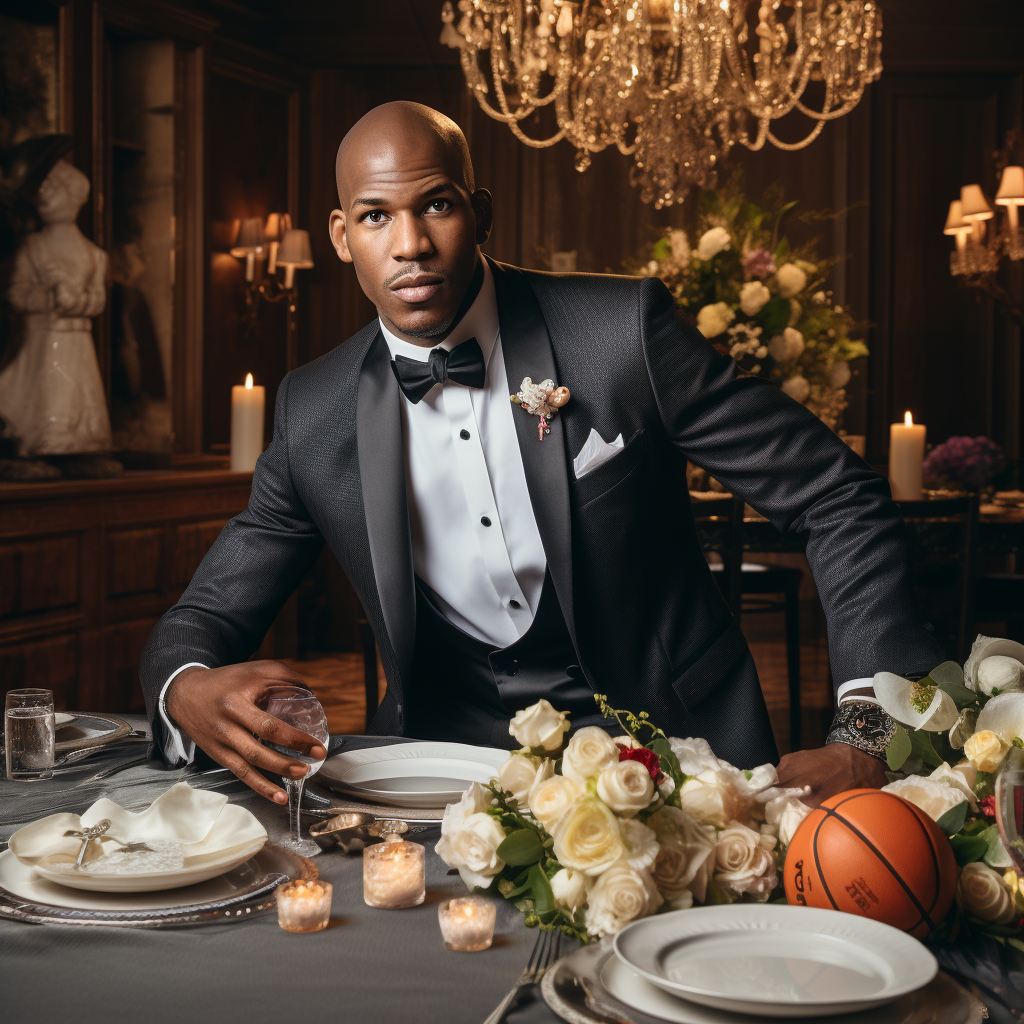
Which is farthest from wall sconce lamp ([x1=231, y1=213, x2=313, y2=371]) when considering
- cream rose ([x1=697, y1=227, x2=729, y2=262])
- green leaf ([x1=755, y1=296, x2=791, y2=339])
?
green leaf ([x1=755, y1=296, x2=791, y2=339])

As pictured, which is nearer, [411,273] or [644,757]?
[644,757]

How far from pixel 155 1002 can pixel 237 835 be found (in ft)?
0.88

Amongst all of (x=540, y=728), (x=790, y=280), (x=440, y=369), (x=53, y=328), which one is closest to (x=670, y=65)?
(x=790, y=280)

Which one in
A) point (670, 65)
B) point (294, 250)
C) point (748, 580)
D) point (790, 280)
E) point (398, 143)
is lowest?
point (748, 580)

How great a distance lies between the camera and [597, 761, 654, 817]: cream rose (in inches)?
33.7

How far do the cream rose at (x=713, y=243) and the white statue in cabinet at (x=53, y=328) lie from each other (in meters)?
2.14

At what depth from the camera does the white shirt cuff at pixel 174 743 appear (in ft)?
4.65

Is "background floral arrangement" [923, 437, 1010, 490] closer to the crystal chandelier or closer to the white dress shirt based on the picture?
the crystal chandelier

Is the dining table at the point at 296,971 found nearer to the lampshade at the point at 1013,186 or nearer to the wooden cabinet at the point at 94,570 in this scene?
the wooden cabinet at the point at 94,570

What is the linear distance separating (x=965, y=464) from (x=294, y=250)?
10.3 ft

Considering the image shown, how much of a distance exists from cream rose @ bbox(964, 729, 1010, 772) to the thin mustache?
961 mm

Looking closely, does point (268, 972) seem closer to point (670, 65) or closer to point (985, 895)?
point (985, 895)

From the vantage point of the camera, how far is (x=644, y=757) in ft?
2.99

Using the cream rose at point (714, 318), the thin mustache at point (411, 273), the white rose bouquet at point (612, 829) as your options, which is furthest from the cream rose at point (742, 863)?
the cream rose at point (714, 318)
